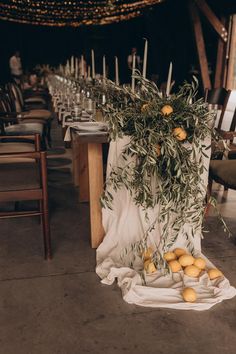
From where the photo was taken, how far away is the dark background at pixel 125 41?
9.67 meters

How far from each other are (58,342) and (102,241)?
0.85 m

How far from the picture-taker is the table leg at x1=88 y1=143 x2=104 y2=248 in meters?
2.27

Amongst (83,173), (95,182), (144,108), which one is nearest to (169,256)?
(95,182)

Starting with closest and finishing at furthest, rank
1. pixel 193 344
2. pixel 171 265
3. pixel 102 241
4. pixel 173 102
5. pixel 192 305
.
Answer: pixel 193 344 → pixel 192 305 → pixel 173 102 → pixel 171 265 → pixel 102 241

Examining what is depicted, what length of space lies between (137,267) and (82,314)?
A: 1.59 feet

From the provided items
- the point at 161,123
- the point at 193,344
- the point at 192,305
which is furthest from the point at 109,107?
the point at 193,344

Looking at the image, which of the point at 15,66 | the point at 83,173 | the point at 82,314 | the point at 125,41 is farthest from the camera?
the point at 125,41

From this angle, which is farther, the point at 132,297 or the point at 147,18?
the point at 147,18

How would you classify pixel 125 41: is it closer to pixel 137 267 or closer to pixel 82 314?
pixel 137 267

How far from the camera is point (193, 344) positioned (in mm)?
1592

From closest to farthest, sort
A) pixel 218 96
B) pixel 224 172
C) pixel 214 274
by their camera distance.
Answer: pixel 214 274 → pixel 224 172 → pixel 218 96

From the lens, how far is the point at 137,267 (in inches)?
85.0

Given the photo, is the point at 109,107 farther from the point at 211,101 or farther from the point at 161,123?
the point at 211,101

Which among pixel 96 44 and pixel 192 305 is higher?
pixel 96 44
